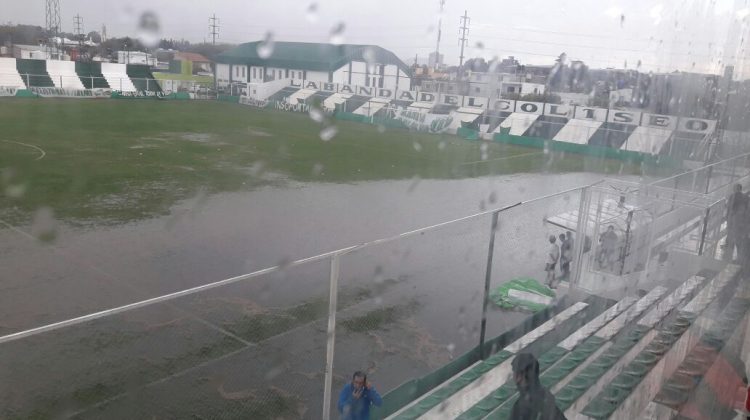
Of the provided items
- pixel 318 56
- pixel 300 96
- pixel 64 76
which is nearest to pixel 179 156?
pixel 318 56

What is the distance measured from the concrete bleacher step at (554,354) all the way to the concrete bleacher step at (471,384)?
0.08m

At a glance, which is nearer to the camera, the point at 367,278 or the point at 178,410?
the point at 178,410

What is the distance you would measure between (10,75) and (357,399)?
12.6 meters

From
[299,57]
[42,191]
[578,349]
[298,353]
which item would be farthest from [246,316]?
[42,191]

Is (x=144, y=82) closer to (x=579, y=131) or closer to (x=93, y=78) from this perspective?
(x=93, y=78)

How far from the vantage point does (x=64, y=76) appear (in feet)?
38.7

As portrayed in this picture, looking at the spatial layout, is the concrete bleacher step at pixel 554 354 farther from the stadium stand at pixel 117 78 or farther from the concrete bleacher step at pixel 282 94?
the concrete bleacher step at pixel 282 94

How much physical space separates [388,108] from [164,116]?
5055 mm

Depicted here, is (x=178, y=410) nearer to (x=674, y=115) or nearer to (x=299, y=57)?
(x=674, y=115)

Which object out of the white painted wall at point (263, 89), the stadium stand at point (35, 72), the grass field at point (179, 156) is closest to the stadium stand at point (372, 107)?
the grass field at point (179, 156)

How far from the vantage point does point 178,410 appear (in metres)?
1.62

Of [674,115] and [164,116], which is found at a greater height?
[674,115]

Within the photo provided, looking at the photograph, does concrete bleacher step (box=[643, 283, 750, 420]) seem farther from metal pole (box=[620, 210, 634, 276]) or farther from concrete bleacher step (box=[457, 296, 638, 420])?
metal pole (box=[620, 210, 634, 276])

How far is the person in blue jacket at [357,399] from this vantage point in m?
1.57
